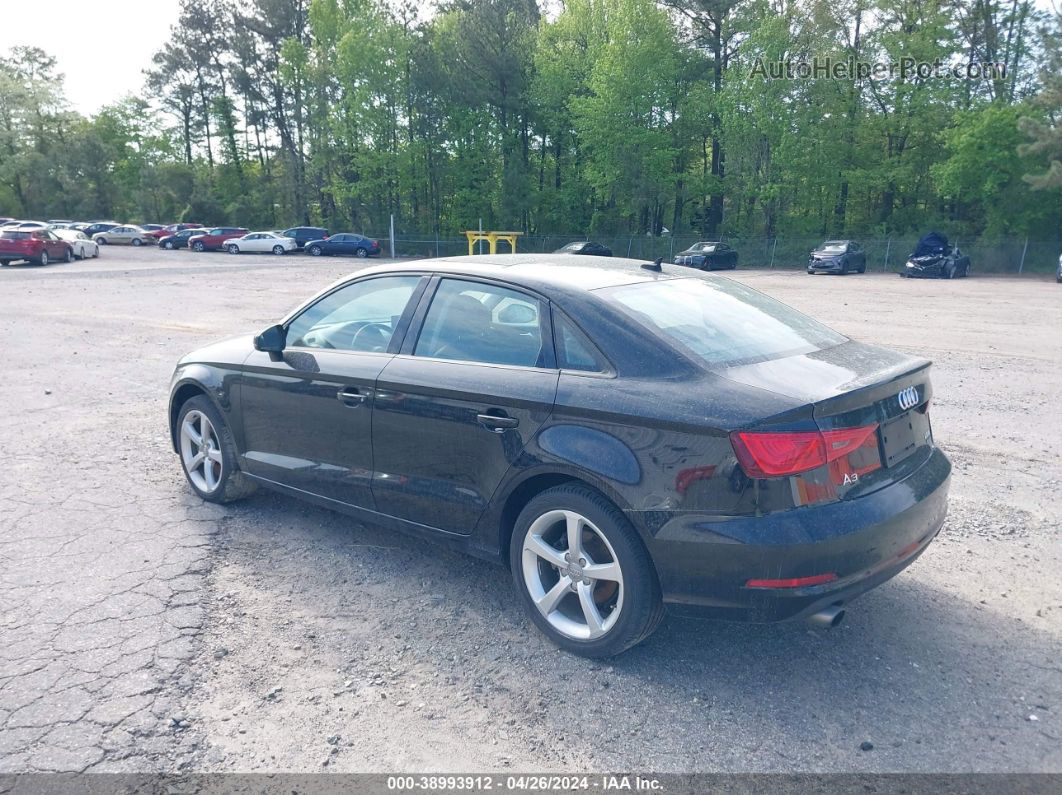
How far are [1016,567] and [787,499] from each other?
2133 mm

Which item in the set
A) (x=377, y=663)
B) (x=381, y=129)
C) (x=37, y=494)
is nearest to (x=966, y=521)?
(x=377, y=663)

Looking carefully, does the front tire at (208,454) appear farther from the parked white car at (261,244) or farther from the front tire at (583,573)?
the parked white car at (261,244)

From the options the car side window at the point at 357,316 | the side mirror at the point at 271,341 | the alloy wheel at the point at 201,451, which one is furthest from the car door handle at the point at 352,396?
the alloy wheel at the point at 201,451

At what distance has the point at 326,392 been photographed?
4234mm

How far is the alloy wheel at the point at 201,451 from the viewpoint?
509cm

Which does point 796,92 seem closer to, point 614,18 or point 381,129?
point 614,18

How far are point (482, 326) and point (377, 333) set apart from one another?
73 cm

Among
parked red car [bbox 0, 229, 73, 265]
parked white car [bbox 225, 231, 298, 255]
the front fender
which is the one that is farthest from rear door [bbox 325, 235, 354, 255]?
the front fender

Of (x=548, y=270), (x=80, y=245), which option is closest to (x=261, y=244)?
(x=80, y=245)

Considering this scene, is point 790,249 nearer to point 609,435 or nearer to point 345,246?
point 345,246

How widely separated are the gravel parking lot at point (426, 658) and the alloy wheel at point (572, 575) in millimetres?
178

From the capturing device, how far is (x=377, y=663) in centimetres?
334

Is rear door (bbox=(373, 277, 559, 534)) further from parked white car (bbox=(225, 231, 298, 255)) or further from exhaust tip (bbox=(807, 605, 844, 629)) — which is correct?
parked white car (bbox=(225, 231, 298, 255))

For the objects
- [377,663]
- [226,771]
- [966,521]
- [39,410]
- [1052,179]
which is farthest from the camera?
[1052,179]
